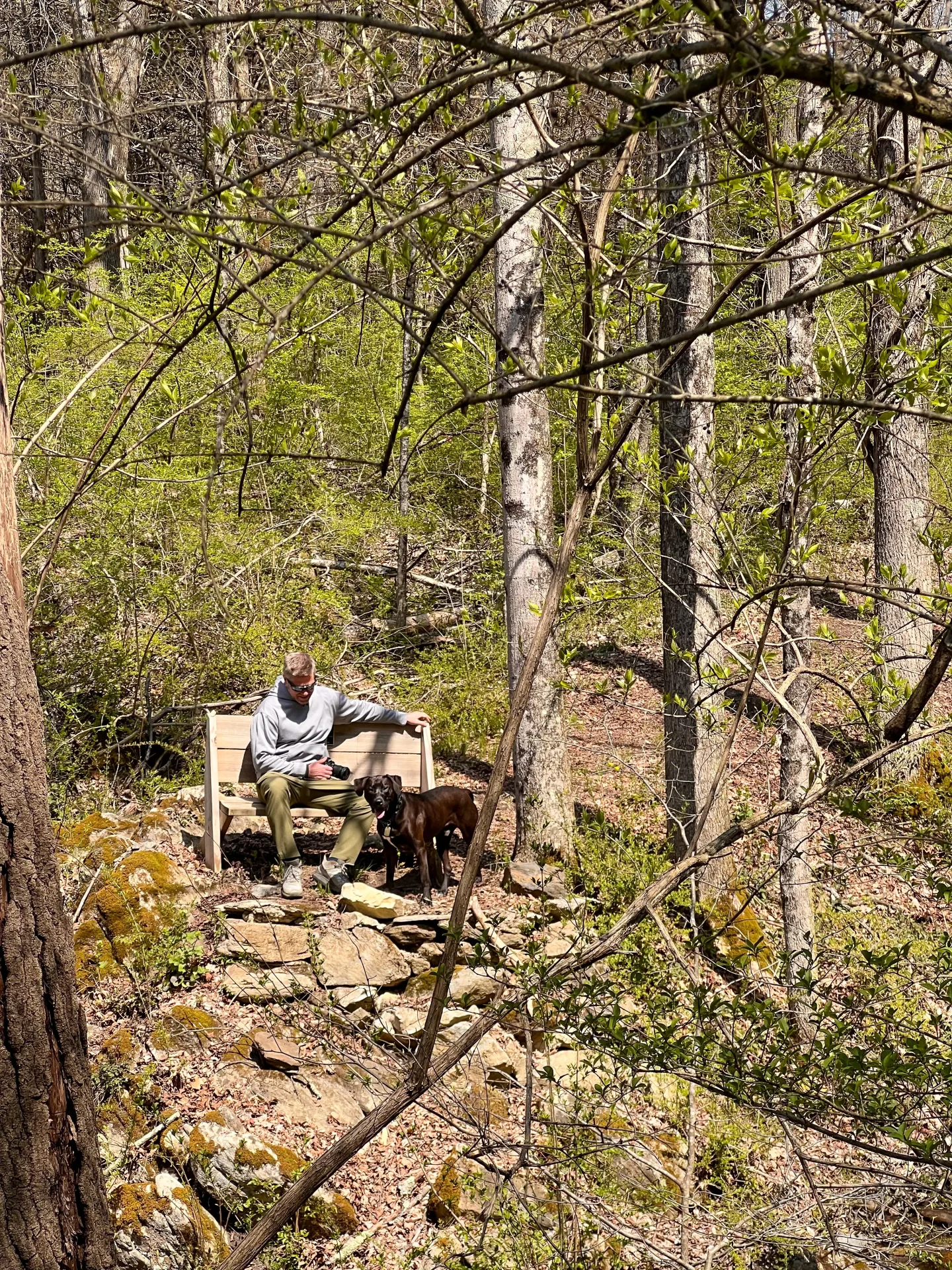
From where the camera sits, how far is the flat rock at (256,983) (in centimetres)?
583

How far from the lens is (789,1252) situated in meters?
4.16

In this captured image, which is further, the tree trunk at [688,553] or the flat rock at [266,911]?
the tree trunk at [688,553]

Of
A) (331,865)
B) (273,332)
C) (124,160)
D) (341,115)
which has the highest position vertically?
(124,160)

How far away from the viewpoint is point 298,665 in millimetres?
7145

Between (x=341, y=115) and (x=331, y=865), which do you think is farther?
(x=331, y=865)

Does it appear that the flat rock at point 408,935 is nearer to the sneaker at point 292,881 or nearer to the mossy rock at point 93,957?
the sneaker at point 292,881

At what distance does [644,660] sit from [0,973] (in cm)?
995

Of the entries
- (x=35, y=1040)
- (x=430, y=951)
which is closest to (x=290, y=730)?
(x=430, y=951)

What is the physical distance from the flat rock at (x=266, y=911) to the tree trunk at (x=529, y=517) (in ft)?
5.83

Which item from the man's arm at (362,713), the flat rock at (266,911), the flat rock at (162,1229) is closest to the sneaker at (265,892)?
the flat rock at (266,911)

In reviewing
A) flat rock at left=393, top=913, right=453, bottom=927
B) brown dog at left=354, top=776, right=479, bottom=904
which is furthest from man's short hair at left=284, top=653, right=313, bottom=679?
flat rock at left=393, top=913, right=453, bottom=927

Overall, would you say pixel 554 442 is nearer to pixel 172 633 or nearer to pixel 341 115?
pixel 172 633

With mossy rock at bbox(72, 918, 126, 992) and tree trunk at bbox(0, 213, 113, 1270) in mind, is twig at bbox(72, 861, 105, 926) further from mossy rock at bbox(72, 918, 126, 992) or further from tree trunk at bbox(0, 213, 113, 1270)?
tree trunk at bbox(0, 213, 113, 1270)

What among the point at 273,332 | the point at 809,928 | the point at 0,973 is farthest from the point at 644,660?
the point at 273,332
